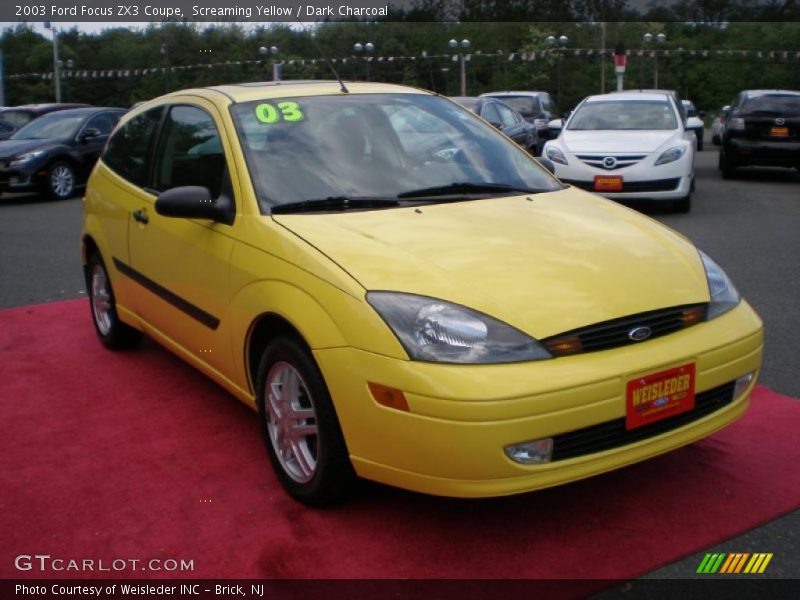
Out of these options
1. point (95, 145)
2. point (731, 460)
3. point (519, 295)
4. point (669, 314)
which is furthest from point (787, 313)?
point (95, 145)

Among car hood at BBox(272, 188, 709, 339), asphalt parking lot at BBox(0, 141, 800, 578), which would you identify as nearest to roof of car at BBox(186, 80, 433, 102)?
car hood at BBox(272, 188, 709, 339)

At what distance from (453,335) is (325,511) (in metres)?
0.96

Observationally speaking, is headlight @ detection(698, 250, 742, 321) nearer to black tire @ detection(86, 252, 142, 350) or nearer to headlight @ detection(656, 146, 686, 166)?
black tire @ detection(86, 252, 142, 350)

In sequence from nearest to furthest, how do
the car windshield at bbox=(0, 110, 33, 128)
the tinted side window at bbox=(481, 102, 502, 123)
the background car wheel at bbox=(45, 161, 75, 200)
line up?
the tinted side window at bbox=(481, 102, 502, 123)
the background car wheel at bbox=(45, 161, 75, 200)
the car windshield at bbox=(0, 110, 33, 128)

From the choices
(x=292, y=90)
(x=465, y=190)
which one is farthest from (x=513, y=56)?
(x=465, y=190)

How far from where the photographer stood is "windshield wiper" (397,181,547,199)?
400 centimetres

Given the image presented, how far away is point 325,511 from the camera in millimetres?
3453

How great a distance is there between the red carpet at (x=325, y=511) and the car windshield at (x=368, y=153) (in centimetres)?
123

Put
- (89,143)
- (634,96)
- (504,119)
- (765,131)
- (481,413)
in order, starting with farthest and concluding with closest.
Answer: (89,143) → (504,119) → (765,131) → (634,96) → (481,413)

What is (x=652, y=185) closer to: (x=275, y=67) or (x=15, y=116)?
(x=275, y=67)

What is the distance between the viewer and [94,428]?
4434 mm

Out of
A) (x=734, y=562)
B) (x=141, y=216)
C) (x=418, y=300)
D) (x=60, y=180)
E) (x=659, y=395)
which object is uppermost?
(x=141, y=216)

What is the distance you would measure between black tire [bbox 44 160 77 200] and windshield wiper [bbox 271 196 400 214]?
40.1 ft

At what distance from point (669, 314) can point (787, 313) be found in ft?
10.8
